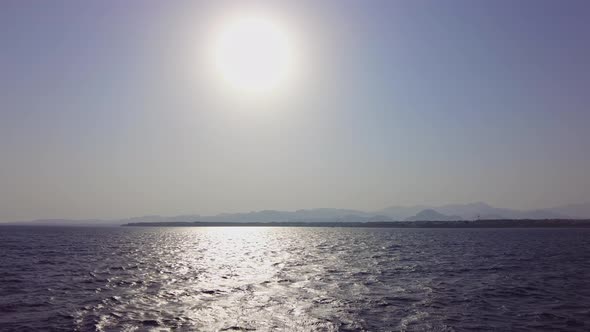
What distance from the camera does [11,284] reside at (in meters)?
39.3

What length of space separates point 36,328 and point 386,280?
1251 inches

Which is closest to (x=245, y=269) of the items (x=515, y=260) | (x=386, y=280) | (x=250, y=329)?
(x=386, y=280)

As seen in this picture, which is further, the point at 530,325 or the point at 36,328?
the point at 530,325

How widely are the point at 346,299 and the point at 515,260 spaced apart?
45548mm

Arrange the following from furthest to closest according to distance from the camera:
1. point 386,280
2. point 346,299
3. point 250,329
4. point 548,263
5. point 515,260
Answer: point 515,260
point 548,263
point 386,280
point 346,299
point 250,329

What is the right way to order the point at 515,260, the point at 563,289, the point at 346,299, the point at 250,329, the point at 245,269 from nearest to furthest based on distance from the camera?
the point at 250,329, the point at 346,299, the point at 563,289, the point at 245,269, the point at 515,260

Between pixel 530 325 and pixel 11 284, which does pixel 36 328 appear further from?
pixel 530 325

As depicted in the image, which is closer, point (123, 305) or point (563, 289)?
point (123, 305)

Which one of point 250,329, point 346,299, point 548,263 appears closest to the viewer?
point 250,329

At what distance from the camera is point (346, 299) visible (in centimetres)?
3300

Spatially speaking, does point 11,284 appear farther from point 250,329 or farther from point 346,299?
point 346,299

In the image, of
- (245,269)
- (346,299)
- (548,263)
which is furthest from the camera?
(548,263)

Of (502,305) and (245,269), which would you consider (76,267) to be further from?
(502,305)

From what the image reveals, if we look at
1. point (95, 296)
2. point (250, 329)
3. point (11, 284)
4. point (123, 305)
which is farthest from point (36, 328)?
point (11, 284)
